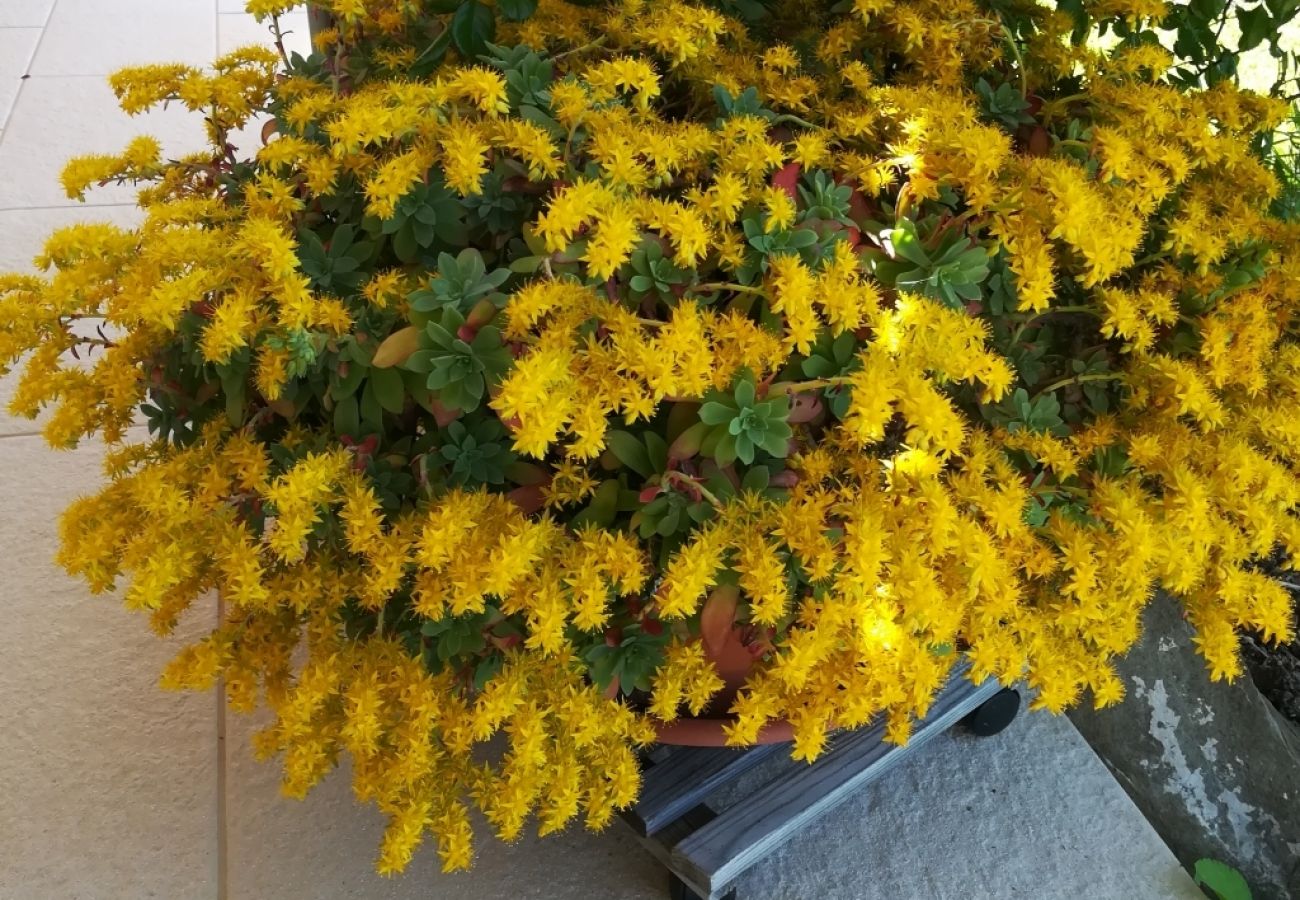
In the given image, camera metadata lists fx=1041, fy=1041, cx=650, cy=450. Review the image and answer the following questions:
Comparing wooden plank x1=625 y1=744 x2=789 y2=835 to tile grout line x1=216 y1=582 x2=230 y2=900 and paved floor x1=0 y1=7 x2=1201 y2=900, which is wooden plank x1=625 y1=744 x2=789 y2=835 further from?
tile grout line x1=216 y1=582 x2=230 y2=900

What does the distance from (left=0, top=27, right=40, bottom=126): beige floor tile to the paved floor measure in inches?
79.3

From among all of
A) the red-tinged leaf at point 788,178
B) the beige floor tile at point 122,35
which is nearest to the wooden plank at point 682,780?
the red-tinged leaf at point 788,178

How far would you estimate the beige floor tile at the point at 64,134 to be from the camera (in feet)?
8.69

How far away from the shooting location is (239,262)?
0.96 metres

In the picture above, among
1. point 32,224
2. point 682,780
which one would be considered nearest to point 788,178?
point 682,780

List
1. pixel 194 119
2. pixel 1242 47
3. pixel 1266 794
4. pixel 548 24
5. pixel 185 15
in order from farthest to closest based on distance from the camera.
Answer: pixel 185 15
pixel 194 119
pixel 1266 794
pixel 1242 47
pixel 548 24

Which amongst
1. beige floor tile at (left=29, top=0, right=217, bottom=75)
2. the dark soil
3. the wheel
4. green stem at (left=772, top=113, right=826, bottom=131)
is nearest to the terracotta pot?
the wheel

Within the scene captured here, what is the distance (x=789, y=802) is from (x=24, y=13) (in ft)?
12.9

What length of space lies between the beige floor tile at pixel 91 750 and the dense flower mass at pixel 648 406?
0.49 m

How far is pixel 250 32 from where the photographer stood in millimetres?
3451

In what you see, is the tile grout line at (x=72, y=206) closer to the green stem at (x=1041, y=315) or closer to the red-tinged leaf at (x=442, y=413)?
the red-tinged leaf at (x=442, y=413)

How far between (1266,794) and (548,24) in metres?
1.44

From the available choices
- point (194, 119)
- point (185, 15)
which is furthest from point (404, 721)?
point (185, 15)

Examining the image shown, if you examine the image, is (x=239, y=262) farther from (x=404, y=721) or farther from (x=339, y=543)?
(x=404, y=721)
